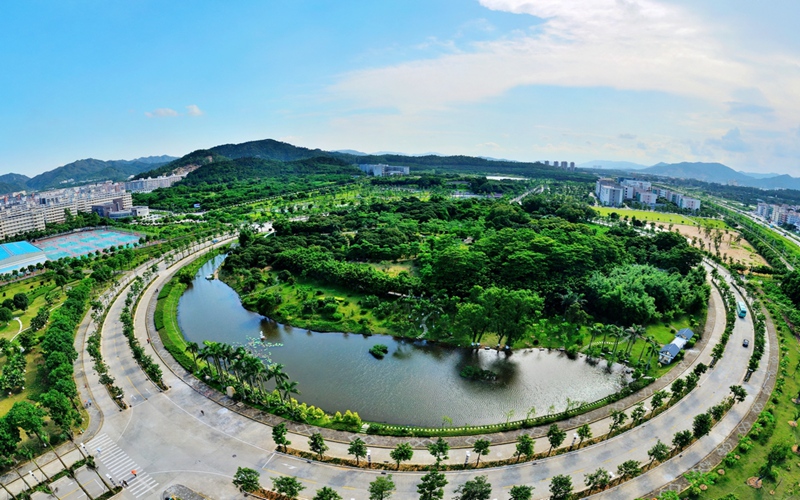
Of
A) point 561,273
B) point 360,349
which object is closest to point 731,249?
point 561,273

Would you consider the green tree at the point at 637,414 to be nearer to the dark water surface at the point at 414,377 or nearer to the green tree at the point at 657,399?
the green tree at the point at 657,399

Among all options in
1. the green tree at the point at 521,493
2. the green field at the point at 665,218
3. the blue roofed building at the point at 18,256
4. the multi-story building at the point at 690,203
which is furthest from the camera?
the multi-story building at the point at 690,203

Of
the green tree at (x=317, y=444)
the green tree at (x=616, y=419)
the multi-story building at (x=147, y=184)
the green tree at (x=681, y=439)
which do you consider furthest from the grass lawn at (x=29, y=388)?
the multi-story building at (x=147, y=184)

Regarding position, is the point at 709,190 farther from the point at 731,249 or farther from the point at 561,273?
the point at 561,273

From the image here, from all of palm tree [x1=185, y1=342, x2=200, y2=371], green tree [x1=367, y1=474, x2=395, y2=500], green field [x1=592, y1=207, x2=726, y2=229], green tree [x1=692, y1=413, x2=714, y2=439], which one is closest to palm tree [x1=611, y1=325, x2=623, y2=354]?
green tree [x1=692, y1=413, x2=714, y2=439]

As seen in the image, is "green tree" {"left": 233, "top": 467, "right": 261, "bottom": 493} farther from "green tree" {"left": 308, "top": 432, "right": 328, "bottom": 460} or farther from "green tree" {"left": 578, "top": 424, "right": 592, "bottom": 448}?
"green tree" {"left": 578, "top": 424, "right": 592, "bottom": 448}

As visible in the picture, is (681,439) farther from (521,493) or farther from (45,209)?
(45,209)
